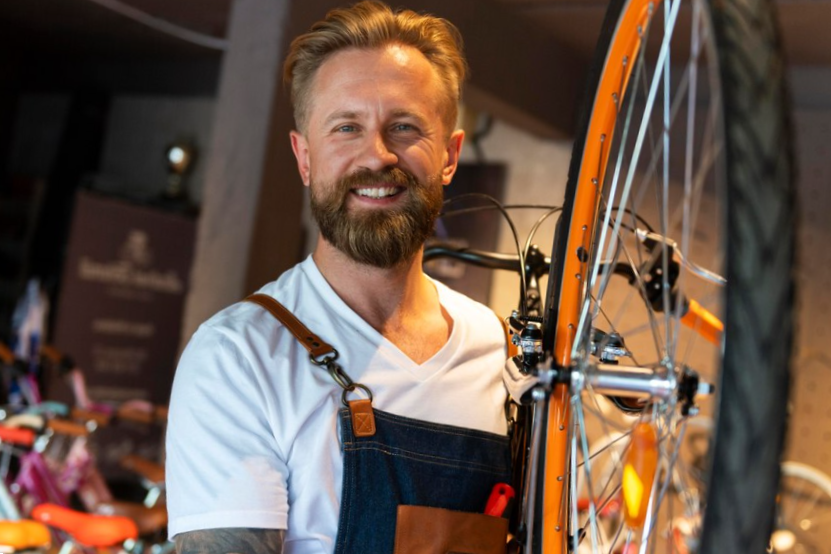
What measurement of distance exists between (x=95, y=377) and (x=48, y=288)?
64.9 inches

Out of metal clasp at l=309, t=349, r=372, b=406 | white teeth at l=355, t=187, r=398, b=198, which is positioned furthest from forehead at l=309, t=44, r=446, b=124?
metal clasp at l=309, t=349, r=372, b=406

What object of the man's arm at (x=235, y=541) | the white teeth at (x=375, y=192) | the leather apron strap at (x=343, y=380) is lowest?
the man's arm at (x=235, y=541)

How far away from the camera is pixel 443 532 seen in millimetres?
1240

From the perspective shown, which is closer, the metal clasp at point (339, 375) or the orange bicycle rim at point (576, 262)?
the orange bicycle rim at point (576, 262)

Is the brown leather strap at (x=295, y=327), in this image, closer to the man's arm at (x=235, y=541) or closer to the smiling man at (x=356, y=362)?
the smiling man at (x=356, y=362)

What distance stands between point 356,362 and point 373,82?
0.38 metres

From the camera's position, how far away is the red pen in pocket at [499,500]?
129cm

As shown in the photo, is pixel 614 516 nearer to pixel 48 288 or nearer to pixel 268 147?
pixel 268 147

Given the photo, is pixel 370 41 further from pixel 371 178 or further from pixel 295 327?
pixel 295 327

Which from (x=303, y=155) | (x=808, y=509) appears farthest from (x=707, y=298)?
(x=808, y=509)

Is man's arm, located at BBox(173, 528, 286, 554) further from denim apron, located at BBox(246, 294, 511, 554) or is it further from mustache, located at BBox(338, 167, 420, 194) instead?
mustache, located at BBox(338, 167, 420, 194)

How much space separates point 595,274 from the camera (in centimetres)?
116

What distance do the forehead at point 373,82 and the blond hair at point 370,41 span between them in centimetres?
1

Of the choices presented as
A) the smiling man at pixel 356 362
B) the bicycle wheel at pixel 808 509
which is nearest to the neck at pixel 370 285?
the smiling man at pixel 356 362
